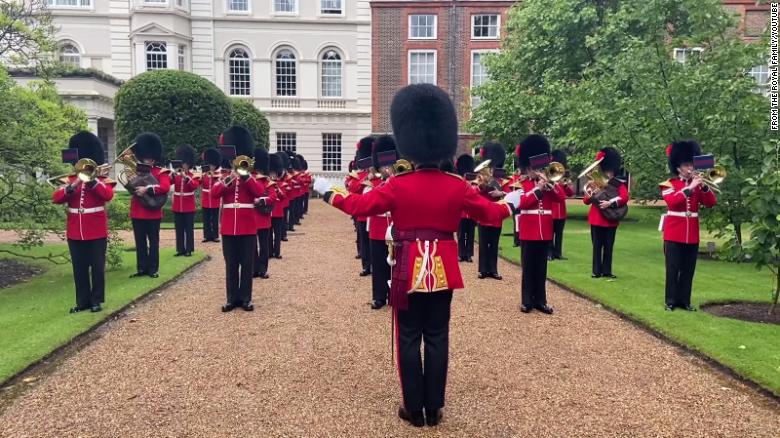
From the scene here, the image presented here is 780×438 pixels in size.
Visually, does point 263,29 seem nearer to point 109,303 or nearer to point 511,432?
point 109,303

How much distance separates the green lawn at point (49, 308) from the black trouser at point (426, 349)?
3.57 m

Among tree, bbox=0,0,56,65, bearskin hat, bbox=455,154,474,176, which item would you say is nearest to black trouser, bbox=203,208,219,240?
tree, bbox=0,0,56,65

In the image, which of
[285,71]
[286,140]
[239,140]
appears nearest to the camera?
[239,140]

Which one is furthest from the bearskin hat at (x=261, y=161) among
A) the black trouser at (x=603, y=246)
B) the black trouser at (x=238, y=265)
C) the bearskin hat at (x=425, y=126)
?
the bearskin hat at (x=425, y=126)

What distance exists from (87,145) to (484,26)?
30436 mm

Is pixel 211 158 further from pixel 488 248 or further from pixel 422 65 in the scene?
pixel 422 65

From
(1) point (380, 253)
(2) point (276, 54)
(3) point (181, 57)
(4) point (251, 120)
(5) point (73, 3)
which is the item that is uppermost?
(5) point (73, 3)

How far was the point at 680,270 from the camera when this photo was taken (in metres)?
7.58

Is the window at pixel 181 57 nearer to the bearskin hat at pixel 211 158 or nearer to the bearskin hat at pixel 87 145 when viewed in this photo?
the bearskin hat at pixel 211 158

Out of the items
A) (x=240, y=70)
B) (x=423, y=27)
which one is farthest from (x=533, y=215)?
(x=240, y=70)

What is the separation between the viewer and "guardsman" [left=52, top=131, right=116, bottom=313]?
284 inches

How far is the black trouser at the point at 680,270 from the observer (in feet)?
24.3

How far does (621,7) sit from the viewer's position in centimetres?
1823

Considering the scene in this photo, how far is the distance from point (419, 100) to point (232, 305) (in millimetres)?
4593
